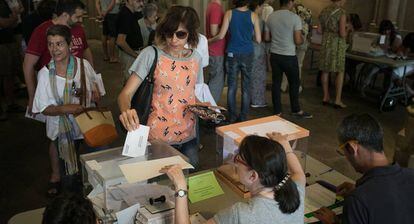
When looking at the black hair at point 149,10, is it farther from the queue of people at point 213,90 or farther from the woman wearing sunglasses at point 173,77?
the woman wearing sunglasses at point 173,77

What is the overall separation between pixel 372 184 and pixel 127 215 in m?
0.98

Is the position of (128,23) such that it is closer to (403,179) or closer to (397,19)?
(403,179)

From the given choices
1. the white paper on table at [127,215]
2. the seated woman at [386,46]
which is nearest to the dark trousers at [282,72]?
the seated woman at [386,46]

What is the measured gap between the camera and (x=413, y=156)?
11.7 feet

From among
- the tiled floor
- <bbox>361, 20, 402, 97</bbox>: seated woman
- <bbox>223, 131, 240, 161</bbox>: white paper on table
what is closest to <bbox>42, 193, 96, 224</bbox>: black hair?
<bbox>223, 131, 240, 161</bbox>: white paper on table

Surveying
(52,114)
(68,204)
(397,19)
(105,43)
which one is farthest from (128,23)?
(397,19)

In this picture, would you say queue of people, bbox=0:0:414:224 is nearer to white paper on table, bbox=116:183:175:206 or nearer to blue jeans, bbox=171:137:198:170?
blue jeans, bbox=171:137:198:170

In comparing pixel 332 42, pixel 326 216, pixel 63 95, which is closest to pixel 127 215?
pixel 326 216

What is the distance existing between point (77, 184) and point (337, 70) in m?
4.04

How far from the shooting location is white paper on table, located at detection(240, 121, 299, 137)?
7.20 ft

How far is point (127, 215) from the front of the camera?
177cm

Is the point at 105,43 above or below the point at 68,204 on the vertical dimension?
below

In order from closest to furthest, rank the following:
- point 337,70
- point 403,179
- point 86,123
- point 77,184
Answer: point 403,179
point 86,123
point 77,184
point 337,70

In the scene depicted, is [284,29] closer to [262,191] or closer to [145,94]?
[145,94]
